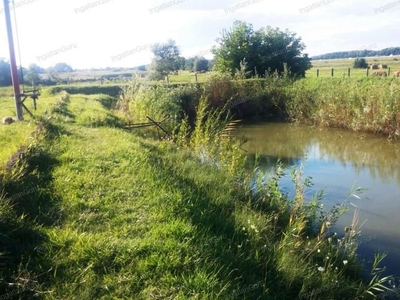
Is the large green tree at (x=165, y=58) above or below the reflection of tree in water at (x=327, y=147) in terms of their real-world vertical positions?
above

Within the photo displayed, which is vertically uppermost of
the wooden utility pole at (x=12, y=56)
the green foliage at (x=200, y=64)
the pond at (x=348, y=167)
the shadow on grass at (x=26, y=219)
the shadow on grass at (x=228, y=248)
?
the green foliage at (x=200, y=64)

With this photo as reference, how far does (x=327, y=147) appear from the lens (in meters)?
13.8

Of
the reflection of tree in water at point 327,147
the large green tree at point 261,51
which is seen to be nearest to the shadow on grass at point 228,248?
the reflection of tree in water at point 327,147

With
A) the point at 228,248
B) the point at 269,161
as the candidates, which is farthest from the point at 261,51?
the point at 228,248

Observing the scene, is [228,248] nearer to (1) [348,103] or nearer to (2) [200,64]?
(1) [348,103]

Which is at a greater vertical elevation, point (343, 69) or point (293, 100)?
point (343, 69)

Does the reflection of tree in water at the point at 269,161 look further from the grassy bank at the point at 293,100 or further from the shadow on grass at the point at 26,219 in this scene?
the shadow on grass at the point at 26,219

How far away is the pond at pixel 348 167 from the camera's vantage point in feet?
20.4

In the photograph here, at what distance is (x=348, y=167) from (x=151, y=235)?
27.9 feet

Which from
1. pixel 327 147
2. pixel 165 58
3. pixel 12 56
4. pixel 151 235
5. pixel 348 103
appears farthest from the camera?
pixel 165 58

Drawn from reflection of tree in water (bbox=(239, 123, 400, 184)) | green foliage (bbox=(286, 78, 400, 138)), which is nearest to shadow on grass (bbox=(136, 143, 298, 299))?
reflection of tree in water (bbox=(239, 123, 400, 184))

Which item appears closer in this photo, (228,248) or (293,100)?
(228,248)

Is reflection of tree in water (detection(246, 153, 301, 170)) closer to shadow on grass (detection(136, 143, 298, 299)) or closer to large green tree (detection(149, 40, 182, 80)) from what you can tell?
shadow on grass (detection(136, 143, 298, 299))

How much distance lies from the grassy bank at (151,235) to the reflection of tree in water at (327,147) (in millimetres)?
5269
